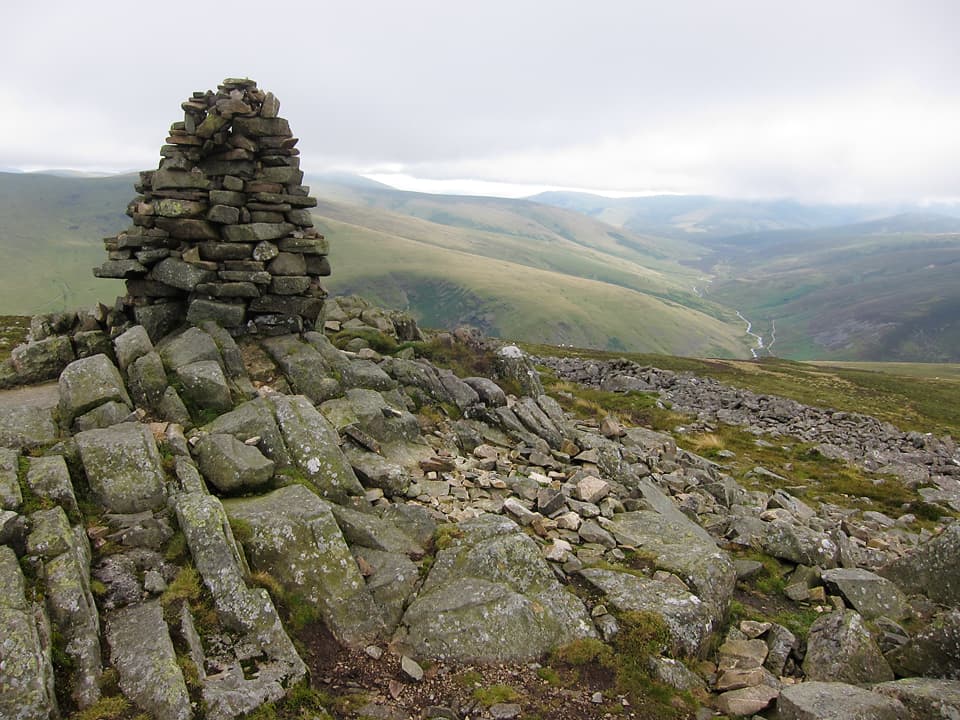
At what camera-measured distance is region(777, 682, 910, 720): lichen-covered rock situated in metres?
9.59

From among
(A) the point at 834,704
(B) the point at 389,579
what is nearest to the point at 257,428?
(B) the point at 389,579

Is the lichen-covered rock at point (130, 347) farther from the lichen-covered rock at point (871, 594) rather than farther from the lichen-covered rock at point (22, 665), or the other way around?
the lichen-covered rock at point (871, 594)

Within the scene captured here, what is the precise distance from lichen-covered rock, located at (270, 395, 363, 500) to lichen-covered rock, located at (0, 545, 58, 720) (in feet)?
22.2

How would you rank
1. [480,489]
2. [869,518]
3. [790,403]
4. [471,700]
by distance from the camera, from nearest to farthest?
[471,700] → [480,489] → [869,518] → [790,403]

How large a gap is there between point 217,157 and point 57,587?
59.0ft

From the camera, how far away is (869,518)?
2664cm

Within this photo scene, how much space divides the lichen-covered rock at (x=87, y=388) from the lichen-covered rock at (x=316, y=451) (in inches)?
171

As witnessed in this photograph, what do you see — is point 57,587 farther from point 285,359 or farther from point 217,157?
point 217,157

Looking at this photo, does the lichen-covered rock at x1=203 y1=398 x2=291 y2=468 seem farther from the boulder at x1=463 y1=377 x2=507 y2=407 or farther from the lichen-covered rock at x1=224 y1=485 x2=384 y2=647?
the boulder at x1=463 y1=377 x2=507 y2=407

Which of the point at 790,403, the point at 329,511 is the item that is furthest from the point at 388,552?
the point at 790,403

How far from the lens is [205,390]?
57.6ft

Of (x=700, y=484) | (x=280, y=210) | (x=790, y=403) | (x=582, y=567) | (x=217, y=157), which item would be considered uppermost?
(x=217, y=157)

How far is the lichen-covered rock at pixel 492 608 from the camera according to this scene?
1163 cm

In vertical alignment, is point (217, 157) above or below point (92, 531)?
above
